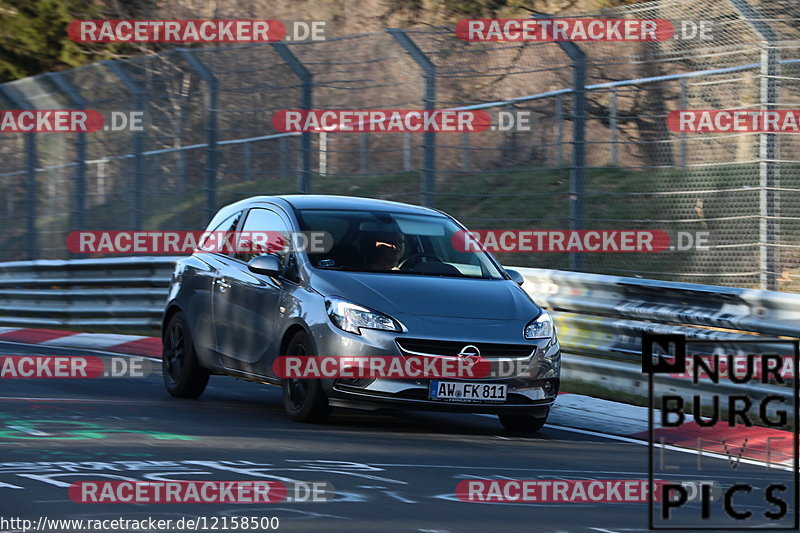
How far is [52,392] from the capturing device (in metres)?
12.0

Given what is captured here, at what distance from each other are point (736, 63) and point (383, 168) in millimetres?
4900

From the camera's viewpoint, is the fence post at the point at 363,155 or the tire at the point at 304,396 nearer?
the tire at the point at 304,396

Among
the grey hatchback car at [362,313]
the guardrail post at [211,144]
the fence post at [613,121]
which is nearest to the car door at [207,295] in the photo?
the grey hatchback car at [362,313]

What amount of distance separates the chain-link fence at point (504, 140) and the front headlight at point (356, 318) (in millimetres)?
3772

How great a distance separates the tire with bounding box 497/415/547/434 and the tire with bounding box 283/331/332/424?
4.27 ft

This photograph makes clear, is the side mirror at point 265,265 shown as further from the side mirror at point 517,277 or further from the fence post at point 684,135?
the fence post at point 684,135

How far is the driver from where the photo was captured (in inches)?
412

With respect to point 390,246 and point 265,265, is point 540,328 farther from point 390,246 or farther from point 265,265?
point 265,265

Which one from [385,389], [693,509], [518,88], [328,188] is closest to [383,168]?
[328,188]

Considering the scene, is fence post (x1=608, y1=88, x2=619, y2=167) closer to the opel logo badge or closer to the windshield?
the windshield

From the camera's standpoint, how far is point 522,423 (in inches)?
403

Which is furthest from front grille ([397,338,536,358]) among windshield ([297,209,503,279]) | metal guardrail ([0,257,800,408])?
metal guardrail ([0,257,800,408])

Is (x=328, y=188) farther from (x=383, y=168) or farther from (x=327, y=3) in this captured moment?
(x=327, y=3)

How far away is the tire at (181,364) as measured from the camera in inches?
458
